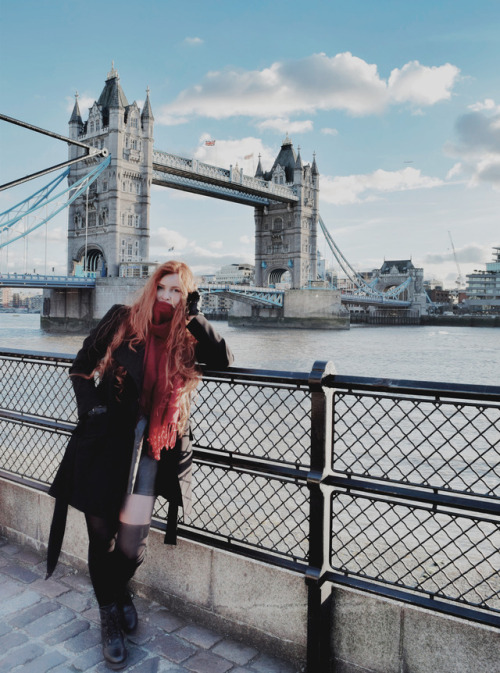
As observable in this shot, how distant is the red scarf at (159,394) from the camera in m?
1.89

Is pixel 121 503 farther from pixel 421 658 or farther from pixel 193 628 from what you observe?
pixel 421 658

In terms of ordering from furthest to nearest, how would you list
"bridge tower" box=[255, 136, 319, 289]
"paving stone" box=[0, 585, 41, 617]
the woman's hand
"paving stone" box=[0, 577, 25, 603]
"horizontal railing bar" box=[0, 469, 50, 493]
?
"bridge tower" box=[255, 136, 319, 289] → "horizontal railing bar" box=[0, 469, 50, 493] → "paving stone" box=[0, 577, 25, 603] → "paving stone" box=[0, 585, 41, 617] → the woman's hand

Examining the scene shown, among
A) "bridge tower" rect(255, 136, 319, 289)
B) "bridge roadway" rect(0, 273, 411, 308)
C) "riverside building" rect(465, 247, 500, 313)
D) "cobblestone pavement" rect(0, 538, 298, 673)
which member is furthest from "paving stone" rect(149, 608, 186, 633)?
"riverside building" rect(465, 247, 500, 313)

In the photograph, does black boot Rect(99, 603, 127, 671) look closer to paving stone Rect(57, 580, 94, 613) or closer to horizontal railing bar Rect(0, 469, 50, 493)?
paving stone Rect(57, 580, 94, 613)

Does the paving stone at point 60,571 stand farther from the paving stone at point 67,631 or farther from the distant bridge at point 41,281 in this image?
the distant bridge at point 41,281

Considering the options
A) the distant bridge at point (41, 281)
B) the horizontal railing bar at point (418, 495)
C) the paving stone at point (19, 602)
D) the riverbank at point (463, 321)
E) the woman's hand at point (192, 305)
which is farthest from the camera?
the riverbank at point (463, 321)

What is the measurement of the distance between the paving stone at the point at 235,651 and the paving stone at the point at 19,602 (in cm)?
75

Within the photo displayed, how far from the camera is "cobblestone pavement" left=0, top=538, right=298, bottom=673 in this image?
186 centimetres

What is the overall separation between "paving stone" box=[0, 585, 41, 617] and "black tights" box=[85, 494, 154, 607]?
39cm

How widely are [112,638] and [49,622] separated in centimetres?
32

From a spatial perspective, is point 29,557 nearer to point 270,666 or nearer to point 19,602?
point 19,602

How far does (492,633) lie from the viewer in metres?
1.61

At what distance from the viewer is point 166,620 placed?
2150 mm

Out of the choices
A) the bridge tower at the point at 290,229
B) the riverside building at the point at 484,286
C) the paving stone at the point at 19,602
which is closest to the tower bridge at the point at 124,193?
the bridge tower at the point at 290,229
